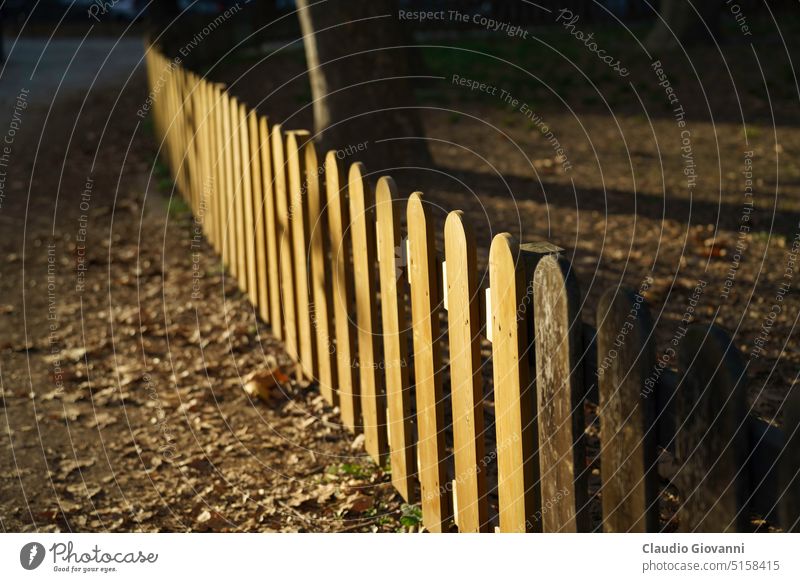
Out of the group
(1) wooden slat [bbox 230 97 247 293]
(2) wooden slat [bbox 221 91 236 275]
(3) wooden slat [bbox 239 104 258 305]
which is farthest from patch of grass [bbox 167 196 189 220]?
(3) wooden slat [bbox 239 104 258 305]

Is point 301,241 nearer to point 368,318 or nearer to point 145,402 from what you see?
point 368,318

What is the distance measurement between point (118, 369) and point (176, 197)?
4162mm

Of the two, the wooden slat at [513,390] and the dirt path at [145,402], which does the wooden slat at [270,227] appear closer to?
the dirt path at [145,402]

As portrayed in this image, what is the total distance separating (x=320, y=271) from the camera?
4.80 m

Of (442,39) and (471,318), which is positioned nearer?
(471,318)

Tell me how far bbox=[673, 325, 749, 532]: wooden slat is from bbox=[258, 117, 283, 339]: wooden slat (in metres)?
3.66

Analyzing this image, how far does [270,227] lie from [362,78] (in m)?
2.77

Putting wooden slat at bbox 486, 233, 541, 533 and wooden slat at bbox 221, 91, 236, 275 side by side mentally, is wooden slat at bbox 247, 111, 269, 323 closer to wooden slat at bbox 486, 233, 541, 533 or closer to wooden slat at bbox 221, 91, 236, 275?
wooden slat at bbox 221, 91, 236, 275

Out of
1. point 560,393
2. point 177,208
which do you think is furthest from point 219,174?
point 560,393

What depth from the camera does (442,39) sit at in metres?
18.0

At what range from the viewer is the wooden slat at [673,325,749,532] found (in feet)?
6.80

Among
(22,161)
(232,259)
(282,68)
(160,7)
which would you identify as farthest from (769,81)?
(160,7)

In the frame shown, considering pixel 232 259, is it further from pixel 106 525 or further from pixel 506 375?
pixel 506 375

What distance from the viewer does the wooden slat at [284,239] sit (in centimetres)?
529
